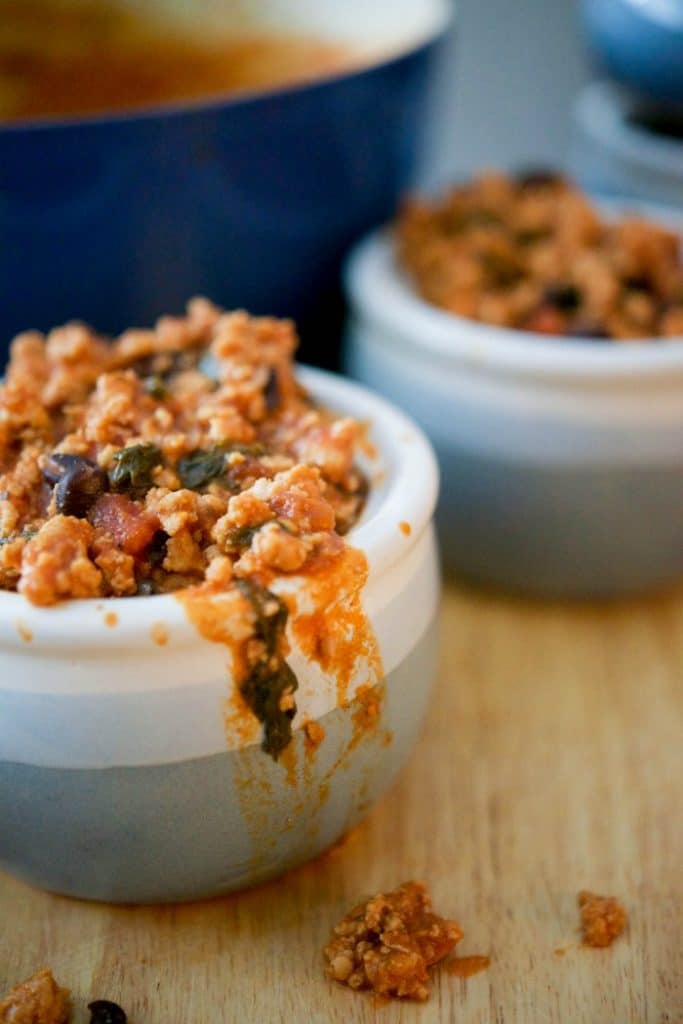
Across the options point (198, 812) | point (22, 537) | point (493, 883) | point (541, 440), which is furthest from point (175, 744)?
point (541, 440)

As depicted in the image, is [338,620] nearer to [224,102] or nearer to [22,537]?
[22,537]

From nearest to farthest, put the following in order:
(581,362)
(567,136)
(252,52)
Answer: (581,362) → (252,52) → (567,136)

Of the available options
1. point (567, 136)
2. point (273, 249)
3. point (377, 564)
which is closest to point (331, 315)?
point (273, 249)

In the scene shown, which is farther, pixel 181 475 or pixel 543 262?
pixel 543 262

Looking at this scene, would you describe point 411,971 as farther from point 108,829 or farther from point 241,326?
point 241,326

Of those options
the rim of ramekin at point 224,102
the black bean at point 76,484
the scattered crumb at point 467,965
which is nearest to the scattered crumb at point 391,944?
the scattered crumb at point 467,965

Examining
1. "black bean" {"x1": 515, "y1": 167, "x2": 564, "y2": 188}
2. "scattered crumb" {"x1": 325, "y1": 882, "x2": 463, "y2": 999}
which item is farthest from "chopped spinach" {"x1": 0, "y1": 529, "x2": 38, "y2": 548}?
"black bean" {"x1": 515, "y1": 167, "x2": 564, "y2": 188}

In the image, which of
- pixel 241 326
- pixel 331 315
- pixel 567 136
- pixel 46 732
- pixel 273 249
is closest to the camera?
pixel 46 732

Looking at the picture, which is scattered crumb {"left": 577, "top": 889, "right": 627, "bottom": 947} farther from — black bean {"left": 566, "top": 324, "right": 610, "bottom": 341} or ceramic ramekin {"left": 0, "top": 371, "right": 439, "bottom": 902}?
black bean {"left": 566, "top": 324, "right": 610, "bottom": 341}
